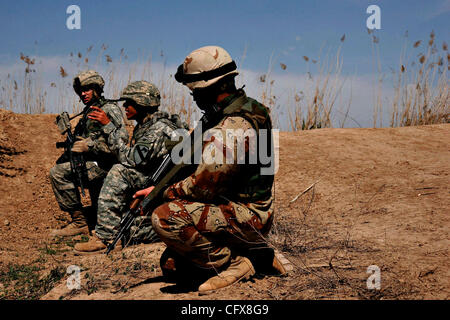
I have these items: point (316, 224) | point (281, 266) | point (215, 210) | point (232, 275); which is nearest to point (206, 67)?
point (215, 210)

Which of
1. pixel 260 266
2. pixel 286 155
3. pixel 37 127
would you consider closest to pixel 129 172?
pixel 260 266

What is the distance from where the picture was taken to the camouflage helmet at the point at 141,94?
4629 millimetres

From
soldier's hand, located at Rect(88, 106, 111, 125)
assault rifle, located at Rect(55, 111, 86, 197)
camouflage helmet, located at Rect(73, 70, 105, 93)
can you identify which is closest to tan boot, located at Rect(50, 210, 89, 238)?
assault rifle, located at Rect(55, 111, 86, 197)

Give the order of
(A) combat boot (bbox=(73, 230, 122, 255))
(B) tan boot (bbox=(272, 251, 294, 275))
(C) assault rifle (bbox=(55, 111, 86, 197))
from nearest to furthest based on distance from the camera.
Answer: (B) tan boot (bbox=(272, 251, 294, 275))
(A) combat boot (bbox=(73, 230, 122, 255))
(C) assault rifle (bbox=(55, 111, 86, 197))

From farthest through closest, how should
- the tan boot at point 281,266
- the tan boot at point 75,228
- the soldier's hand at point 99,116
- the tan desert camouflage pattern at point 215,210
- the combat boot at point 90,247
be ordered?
the tan boot at point 75,228
the soldier's hand at point 99,116
the combat boot at point 90,247
the tan boot at point 281,266
the tan desert camouflage pattern at point 215,210

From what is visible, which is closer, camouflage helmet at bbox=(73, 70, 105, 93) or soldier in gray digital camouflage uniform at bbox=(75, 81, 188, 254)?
soldier in gray digital camouflage uniform at bbox=(75, 81, 188, 254)

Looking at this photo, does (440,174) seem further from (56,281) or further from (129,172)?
(56,281)

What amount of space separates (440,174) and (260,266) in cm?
355

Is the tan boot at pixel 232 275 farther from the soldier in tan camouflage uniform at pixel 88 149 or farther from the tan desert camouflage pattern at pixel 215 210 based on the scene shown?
the soldier in tan camouflage uniform at pixel 88 149

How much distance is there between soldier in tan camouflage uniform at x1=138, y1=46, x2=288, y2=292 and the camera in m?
2.70

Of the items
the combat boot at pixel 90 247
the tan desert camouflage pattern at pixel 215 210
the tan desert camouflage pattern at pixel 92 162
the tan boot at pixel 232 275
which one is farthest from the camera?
the tan desert camouflage pattern at pixel 92 162

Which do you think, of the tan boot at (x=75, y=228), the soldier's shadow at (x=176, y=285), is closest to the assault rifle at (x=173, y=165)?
the soldier's shadow at (x=176, y=285)

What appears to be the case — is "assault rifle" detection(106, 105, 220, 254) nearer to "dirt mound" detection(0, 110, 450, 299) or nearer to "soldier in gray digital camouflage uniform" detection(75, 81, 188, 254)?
"dirt mound" detection(0, 110, 450, 299)

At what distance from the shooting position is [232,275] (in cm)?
292
